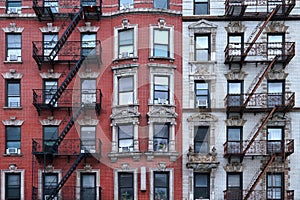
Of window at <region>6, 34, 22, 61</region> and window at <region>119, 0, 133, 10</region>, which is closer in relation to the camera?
window at <region>119, 0, 133, 10</region>

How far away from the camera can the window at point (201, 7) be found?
32.3 m

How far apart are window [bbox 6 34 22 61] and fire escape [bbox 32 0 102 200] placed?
45.5 inches

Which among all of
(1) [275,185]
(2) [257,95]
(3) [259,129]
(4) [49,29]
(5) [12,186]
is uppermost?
(4) [49,29]

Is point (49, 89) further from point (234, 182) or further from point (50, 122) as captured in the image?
point (234, 182)

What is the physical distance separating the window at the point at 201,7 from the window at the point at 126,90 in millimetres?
5857

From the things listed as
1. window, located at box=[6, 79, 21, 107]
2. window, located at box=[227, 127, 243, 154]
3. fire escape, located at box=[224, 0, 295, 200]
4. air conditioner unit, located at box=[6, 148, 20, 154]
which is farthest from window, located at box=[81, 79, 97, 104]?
window, located at box=[227, 127, 243, 154]

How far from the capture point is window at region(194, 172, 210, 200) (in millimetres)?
30891

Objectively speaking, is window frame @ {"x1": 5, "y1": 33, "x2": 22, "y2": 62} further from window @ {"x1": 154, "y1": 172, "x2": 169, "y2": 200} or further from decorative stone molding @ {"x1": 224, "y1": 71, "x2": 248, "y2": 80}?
decorative stone molding @ {"x1": 224, "y1": 71, "x2": 248, "y2": 80}

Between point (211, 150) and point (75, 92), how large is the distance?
8.85 metres

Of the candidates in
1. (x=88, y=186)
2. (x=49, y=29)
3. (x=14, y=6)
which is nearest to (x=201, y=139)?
(x=88, y=186)

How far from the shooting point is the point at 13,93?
106ft

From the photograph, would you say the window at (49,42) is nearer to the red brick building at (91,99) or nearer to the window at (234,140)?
the red brick building at (91,99)

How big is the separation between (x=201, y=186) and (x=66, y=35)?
12.0 metres

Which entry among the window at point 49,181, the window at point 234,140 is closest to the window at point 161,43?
the window at point 234,140
